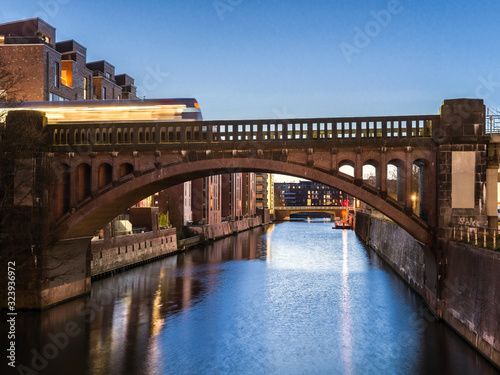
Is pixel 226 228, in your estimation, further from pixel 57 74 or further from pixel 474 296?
pixel 474 296

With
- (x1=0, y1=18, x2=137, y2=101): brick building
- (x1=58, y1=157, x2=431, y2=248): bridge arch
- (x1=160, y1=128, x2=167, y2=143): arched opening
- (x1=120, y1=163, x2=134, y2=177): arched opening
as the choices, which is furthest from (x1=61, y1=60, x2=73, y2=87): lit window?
(x1=160, y1=128, x2=167, y2=143): arched opening

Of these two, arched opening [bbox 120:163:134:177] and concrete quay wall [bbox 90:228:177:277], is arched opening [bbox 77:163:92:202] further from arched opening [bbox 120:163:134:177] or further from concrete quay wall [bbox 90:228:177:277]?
concrete quay wall [bbox 90:228:177:277]

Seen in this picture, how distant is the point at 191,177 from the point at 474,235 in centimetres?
1845

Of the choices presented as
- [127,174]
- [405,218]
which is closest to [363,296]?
[405,218]

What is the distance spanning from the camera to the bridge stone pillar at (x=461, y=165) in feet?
87.8

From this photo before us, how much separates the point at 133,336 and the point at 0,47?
49.6 metres

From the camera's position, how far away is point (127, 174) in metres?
31.8

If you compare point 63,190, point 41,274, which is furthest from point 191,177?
point 41,274

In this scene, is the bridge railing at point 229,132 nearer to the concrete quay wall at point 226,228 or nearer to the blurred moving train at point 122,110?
the blurred moving train at point 122,110

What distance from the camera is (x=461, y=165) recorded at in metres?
27.0

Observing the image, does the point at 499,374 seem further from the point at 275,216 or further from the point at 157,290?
the point at 275,216

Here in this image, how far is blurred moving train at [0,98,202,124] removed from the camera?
36.1 meters

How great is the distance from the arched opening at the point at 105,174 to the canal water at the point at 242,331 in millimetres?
8379

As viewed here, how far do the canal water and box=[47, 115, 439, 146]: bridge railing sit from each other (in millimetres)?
11136
